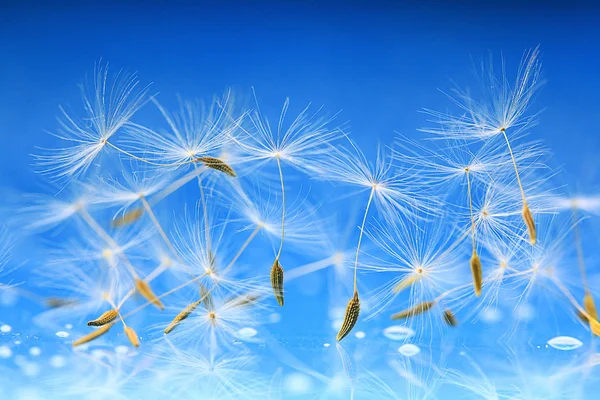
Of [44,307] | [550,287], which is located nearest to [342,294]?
[550,287]

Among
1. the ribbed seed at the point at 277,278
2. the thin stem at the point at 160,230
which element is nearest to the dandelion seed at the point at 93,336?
the thin stem at the point at 160,230

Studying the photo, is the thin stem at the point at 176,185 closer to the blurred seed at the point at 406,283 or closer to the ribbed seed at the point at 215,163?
the ribbed seed at the point at 215,163

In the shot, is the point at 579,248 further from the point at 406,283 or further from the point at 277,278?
the point at 277,278

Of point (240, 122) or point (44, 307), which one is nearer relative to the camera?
point (240, 122)

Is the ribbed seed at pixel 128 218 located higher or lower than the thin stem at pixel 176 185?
lower

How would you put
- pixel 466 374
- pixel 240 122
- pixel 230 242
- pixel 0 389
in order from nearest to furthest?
1. pixel 0 389
2. pixel 466 374
3. pixel 240 122
4. pixel 230 242

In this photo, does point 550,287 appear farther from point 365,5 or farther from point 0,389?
point 0,389

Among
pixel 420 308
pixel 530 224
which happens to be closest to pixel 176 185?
pixel 420 308
